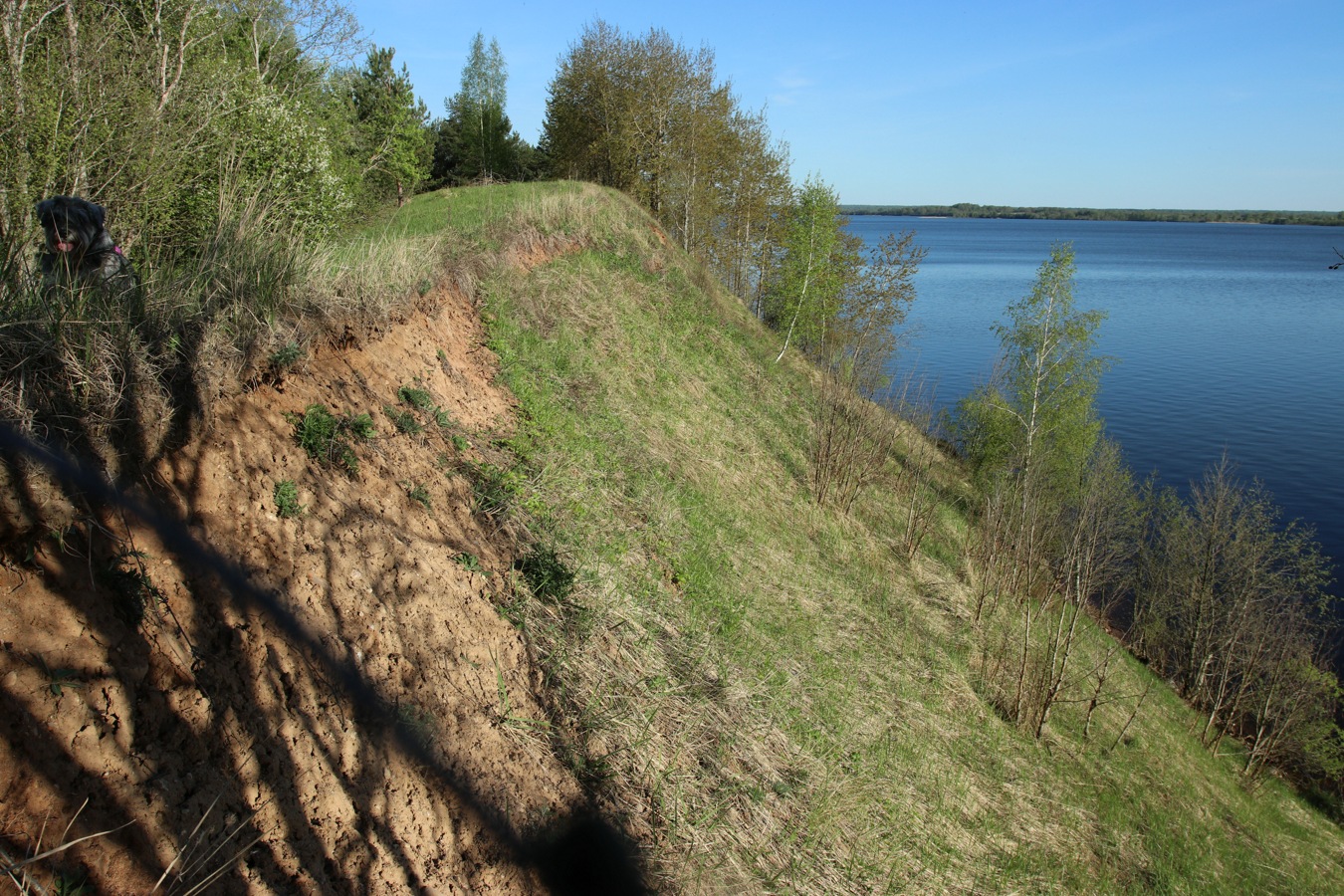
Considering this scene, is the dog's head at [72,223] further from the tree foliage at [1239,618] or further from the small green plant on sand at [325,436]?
the tree foliage at [1239,618]

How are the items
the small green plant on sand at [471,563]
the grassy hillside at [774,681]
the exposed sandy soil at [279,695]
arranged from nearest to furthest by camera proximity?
the exposed sandy soil at [279,695], the small green plant on sand at [471,563], the grassy hillside at [774,681]

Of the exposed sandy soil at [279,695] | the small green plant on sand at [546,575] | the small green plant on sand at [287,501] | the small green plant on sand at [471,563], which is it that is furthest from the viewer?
the small green plant on sand at [546,575]

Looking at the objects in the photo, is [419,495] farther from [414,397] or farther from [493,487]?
[414,397]

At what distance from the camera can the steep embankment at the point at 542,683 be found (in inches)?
122

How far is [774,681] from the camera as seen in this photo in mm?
7332

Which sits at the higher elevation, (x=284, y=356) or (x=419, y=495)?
(x=284, y=356)

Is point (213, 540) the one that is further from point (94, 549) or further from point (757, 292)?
point (757, 292)

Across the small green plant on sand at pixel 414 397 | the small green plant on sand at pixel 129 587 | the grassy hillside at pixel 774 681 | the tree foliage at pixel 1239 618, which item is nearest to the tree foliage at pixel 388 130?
the grassy hillside at pixel 774 681

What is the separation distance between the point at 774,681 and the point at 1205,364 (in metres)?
47.5

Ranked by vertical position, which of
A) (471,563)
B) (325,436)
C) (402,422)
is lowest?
(471,563)

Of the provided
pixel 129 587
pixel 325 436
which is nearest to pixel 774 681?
pixel 325 436

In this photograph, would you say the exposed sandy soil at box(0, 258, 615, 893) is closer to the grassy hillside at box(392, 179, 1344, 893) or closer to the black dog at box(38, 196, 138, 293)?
the grassy hillside at box(392, 179, 1344, 893)

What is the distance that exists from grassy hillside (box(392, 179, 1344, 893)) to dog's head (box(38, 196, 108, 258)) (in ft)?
11.7

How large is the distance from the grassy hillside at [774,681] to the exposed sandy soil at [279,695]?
64cm
